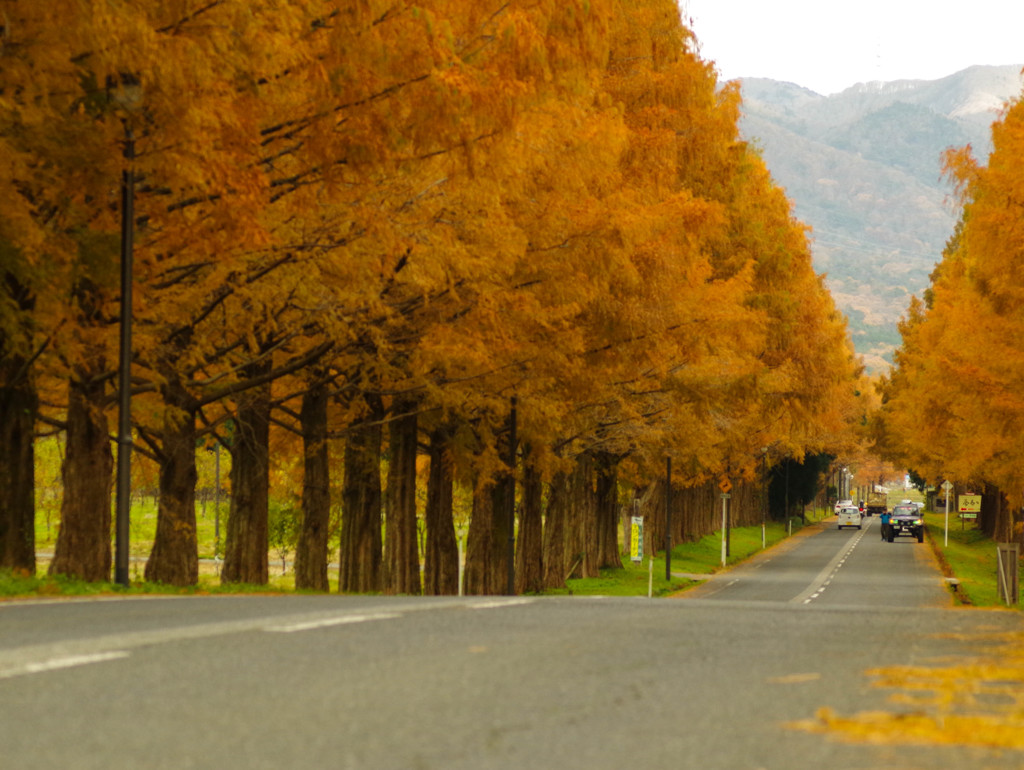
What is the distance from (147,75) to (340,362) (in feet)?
36.9

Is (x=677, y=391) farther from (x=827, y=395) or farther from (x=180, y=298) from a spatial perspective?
(x=827, y=395)

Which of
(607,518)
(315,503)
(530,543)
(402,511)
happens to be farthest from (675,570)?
(315,503)

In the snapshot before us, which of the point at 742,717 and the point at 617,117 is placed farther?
the point at 617,117

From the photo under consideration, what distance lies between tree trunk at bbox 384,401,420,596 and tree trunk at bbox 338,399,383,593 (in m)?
0.33

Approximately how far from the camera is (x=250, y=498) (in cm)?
2731

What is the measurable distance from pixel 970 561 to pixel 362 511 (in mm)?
39066

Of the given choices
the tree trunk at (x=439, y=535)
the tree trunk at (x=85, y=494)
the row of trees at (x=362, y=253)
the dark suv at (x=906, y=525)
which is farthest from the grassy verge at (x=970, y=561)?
the tree trunk at (x=85, y=494)

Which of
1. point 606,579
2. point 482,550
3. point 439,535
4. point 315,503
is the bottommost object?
point 606,579

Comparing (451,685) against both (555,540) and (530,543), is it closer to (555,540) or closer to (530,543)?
(530,543)

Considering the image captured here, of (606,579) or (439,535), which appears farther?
(606,579)

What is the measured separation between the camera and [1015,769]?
5070 mm

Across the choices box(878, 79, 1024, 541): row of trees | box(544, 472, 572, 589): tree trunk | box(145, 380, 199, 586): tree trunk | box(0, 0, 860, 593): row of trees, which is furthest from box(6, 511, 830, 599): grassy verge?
box(878, 79, 1024, 541): row of trees

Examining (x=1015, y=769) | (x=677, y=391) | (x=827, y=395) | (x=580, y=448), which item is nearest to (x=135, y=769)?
(x=1015, y=769)

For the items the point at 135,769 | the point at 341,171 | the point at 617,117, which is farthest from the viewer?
the point at 617,117
